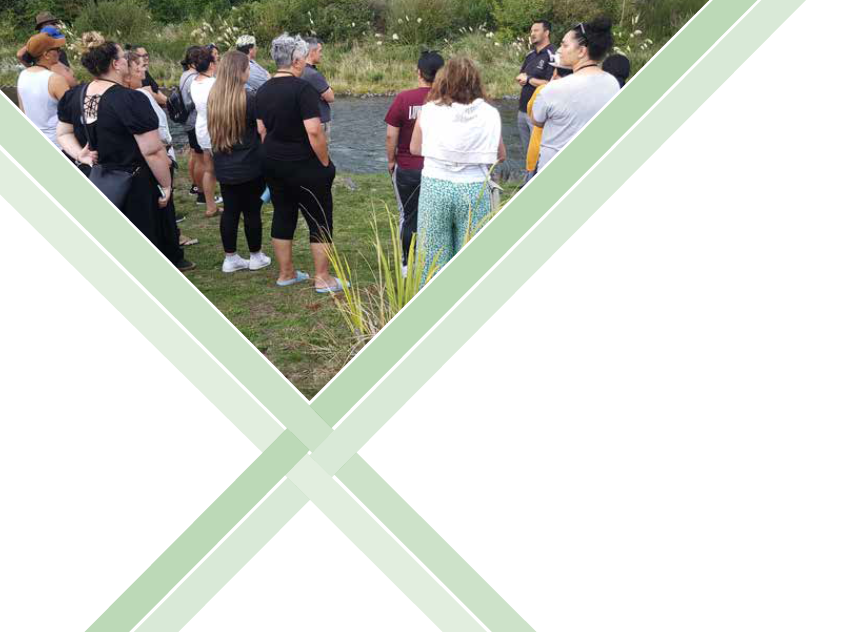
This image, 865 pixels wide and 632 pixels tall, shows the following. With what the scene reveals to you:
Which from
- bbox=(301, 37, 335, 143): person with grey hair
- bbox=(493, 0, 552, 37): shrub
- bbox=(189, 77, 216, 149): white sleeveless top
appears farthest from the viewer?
bbox=(493, 0, 552, 37): shrub

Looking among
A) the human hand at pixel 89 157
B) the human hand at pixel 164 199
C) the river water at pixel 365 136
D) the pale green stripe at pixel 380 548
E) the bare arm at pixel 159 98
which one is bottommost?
the river water at pixel 365 136

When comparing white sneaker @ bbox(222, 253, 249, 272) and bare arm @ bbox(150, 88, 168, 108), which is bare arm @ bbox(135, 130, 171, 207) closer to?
white sneaker @ bbox(222, 253, 249, 272)

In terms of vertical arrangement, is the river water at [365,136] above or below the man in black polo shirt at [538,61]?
below

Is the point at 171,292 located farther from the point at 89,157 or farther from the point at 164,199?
the point at 164,199

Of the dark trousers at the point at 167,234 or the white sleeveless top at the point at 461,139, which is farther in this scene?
the dark trousers at the point at 167,234

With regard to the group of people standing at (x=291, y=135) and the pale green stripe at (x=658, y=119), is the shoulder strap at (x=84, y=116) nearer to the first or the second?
→ the group of people standing at (x=291, y=135)

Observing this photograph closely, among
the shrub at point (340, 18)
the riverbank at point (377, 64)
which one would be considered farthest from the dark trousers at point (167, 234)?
the shrub at point (340, 18)

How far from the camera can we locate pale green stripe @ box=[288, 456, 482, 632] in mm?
1122

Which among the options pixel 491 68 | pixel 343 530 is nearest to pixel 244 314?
pixel 343 530

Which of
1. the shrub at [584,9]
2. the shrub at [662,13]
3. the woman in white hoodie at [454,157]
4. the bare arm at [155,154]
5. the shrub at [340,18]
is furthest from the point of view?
the shrub at [340,18]

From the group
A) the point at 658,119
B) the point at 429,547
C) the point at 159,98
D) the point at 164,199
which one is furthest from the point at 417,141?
the point at 159,98

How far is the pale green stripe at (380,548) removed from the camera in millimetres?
1122

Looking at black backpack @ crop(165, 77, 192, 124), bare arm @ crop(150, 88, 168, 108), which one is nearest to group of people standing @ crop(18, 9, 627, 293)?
black backpack @ crop(165, 77, 192, 124)
